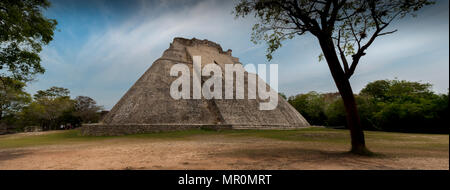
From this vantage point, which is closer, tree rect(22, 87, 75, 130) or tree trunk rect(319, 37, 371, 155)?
tree trunk rect(319, 37, 371, 155)

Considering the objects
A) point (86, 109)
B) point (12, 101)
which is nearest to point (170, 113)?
point (86, 109)

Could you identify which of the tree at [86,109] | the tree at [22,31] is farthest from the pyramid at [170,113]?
the tree at [86,109]

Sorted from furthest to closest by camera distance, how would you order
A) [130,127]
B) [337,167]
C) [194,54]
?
[194,54] < [130,127] < [337,167]

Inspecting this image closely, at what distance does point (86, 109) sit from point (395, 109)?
1807 inches

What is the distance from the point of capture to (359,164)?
5.21 meters

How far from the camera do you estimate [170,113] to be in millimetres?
19984

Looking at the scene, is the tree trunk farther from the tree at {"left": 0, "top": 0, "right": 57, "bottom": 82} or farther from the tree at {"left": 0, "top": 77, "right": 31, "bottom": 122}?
the tree at {"left": 0, "top": 77, "right": 31, "bottom": 122}

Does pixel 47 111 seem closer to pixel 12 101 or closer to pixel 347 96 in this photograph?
pixel 12 101

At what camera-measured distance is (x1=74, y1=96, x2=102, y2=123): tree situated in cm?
3419

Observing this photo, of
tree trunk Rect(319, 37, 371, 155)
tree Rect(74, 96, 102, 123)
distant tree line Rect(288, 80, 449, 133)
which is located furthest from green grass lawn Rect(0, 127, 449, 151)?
tree Rect(74, 96, 102, 123)

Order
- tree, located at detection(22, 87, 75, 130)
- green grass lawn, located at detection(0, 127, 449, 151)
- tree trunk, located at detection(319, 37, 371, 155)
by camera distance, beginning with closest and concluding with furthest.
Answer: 1. tree trunk, located at detection(319, 37, 371, 155)
2. green grass lawn, located at detection(0, 127, 449, 151)
3. tree, located at detection(22, 87, 75, 130)
